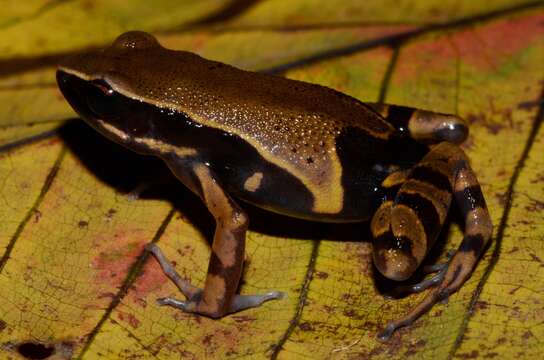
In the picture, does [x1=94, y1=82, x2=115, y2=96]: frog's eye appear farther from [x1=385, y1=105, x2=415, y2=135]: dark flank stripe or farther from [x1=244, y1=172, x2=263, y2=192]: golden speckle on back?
[x1=385, y1=105, x2=415, y2=135]: dark flank stripe

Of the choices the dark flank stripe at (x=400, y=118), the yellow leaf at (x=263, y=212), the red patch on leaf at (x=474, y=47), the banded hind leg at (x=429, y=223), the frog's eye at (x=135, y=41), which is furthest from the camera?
the red patch on leaf at (x=474, y=47)

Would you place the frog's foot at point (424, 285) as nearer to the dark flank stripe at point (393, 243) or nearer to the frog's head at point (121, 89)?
the dark flank stripe at point (393, 243)

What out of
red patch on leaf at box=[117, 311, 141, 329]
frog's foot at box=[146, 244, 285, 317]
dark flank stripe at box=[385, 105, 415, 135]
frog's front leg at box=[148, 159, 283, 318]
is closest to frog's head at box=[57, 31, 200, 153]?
frog's front leg at box=[148, 159, 283, 318]

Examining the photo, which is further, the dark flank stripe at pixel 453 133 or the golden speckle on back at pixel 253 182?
the dark flank stripe at pixel 453 133

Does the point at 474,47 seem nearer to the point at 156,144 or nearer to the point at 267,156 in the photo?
the point at 267,156

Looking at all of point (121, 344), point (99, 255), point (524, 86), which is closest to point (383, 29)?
point (524, 86)

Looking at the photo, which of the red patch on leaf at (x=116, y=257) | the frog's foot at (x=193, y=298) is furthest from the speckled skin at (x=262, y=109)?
the red patch on leaf at (x=116, y=257)
